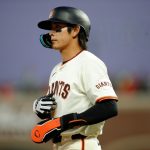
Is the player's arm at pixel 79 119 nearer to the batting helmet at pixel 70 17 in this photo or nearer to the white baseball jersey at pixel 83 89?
the white baseball jersey at pixel 83 89

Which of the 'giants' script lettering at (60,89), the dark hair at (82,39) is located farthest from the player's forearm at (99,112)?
the dark hair at (82,39)

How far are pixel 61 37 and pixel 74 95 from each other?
1.19ft

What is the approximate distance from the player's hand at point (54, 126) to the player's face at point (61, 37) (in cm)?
44

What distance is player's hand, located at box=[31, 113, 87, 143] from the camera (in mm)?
2779

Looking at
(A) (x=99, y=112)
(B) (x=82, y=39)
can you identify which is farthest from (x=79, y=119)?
(B) (x=82, y=39)

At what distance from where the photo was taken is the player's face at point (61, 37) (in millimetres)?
3008

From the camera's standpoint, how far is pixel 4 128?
885 cm

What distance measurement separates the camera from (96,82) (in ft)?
9.23

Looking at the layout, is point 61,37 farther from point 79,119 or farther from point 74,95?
point 79,119

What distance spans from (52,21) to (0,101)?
20.9ft

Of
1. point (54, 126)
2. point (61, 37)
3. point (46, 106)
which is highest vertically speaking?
point (61, 37)

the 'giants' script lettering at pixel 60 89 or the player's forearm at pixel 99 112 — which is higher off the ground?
the 'giants' script lettering at pixel 60 89

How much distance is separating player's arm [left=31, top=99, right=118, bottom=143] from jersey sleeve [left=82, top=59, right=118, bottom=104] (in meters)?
0.04

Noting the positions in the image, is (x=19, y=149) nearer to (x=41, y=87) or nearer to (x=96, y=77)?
(x=41, y=87)
